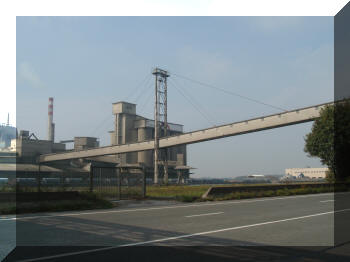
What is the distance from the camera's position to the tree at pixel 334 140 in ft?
144

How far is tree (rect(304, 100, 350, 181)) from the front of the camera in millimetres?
43750

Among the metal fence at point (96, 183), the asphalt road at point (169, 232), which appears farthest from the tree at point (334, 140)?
the asphalt road at point (169, 232)

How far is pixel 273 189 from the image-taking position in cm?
3023

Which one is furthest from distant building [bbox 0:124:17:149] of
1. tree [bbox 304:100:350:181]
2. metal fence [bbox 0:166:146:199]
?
metal fence [bbox 0:166:146:199]

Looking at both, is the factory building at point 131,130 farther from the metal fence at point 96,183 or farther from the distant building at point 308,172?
the metal fence at point 96,183

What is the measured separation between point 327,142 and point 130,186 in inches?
1215

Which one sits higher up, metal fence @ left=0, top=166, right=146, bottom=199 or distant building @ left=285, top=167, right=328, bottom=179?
metal fence @ left=0, top=166, right=146, bottom=199

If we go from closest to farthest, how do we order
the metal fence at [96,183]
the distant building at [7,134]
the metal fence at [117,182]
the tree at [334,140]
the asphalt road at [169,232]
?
the asphalt road at [169,232], the metal fence at [96,183], the metal fence at [117,182], the tree at [334,140], the distant building at [7,134]

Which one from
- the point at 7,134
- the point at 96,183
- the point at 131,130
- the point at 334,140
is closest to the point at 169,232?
the point at 96,183

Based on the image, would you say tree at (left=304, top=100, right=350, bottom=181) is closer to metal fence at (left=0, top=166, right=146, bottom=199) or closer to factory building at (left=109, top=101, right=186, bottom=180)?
metal fence at (left=0, top=166, right=146, bottom=199)

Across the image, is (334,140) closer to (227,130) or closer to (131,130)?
(227,130)

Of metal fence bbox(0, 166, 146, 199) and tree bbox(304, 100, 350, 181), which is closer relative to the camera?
metal fence bbox(0, 166, 146, 199)

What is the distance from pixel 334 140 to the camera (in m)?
44.0

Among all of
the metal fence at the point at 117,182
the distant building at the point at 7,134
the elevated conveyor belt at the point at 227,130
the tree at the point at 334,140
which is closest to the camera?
the metal fence at the point at 117,182
